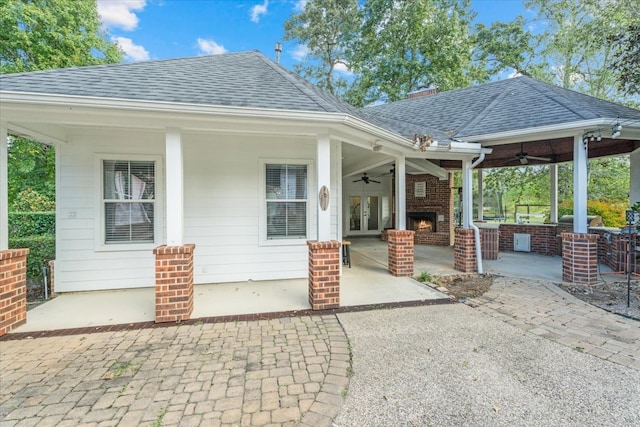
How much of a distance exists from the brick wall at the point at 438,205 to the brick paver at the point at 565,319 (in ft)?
17.1

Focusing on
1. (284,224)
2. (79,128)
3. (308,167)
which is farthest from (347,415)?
(79,128)

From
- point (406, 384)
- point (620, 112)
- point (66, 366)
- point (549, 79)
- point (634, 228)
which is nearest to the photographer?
point (406, 384)

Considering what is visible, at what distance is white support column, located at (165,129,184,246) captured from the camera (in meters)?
3.78

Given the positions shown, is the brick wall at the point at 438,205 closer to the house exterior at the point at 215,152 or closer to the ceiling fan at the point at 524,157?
the ceiling fan at the point at 524,157

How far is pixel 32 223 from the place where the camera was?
7.57 metres

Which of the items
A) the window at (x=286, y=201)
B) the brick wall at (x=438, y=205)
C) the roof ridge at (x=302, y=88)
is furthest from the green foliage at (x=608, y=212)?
the roof ridge at (x=302, y=88)

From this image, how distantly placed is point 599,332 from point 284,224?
483cm

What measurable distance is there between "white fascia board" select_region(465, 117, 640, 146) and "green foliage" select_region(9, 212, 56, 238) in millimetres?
10512

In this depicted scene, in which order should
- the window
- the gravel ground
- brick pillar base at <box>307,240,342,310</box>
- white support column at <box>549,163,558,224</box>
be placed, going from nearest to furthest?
the gravel ground, brick pillar base at <box>307,240,342,310</box>, the window, white support column at <box>549,163,558,224</box>

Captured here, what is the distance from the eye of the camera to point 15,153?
432 inches

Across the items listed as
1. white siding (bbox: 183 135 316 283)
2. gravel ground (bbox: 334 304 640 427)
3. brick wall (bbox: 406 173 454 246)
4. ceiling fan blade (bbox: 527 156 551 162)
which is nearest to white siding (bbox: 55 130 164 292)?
white siding (bbox: 183 135 316 283)

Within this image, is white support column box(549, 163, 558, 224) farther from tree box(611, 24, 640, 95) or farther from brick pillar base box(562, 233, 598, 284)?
brick pillar base box(562, 233, 598, 284)

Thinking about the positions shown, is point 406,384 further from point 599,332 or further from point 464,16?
point 464,16

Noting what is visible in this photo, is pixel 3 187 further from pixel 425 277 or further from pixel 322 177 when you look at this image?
pixel 425 277
